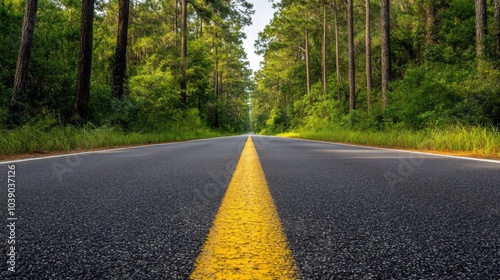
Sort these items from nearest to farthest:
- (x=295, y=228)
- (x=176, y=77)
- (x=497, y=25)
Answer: (x=295, y=228) < (x=497, y=25) < (x=176, y=77)

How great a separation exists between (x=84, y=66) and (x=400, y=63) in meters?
21.0

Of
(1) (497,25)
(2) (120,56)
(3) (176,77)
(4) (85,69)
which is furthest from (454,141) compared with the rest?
(3) (176,77)

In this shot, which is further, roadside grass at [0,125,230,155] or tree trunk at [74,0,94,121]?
tree trunk at [74,0,94,121]

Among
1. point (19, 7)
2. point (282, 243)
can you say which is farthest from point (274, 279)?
point (19, 7)

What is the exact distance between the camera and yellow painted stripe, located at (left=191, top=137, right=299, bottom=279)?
3.40 ft

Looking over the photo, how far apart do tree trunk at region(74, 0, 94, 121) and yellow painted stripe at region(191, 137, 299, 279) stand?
1177 cm

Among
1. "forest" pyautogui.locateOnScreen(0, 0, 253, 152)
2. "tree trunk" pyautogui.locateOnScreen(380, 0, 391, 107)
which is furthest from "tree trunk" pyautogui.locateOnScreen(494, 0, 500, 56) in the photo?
"forest" pyautogui.locateOnScreen(0, 0, 253, 152)

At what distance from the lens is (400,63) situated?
2420 cm

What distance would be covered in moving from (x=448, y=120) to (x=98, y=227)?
34.7 feet

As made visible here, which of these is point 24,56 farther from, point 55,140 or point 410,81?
point 410,81

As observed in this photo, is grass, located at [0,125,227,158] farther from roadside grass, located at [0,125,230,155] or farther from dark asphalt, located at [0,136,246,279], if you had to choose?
dark asphalt, located at [0,136,246,279]

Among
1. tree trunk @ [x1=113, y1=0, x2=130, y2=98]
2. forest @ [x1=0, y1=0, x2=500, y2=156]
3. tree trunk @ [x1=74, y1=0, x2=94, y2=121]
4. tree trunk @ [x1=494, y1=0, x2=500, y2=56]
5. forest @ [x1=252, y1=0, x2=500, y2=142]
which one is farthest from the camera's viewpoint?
tree trunk @ [x1=113, y1=0, x2=130, y2=98]

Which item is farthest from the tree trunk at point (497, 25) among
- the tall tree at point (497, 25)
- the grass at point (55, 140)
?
the grass at point (55, 140)

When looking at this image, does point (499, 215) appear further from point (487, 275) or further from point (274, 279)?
point (274, 279)
